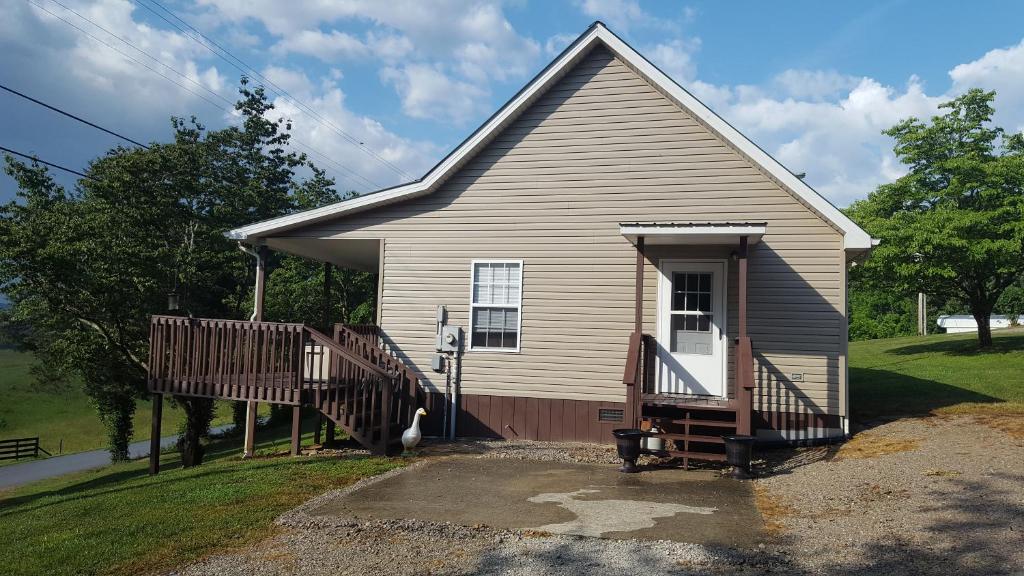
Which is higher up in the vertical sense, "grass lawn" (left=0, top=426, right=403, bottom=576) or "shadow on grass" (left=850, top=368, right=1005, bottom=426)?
"shadow on grass" (left=850, top=368, right=1005, bottom=426)

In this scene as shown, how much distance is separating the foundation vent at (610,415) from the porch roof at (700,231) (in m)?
2.84

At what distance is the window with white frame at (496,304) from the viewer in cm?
1100

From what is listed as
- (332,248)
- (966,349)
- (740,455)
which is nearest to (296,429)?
(332,248)

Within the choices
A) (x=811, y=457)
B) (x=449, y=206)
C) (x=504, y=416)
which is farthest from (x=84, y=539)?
(x=811, y=457)

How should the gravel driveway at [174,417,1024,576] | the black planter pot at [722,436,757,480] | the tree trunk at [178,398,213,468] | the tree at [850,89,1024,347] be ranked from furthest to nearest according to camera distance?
the tree at [850,89,1024,347], the tree trunk at [178,398,213,468], the black planter pot at [722,436,757,480], the gravel driveway at [174,417,1024,576]

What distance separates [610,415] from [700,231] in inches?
132

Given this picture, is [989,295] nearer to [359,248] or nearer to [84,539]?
[359,248]

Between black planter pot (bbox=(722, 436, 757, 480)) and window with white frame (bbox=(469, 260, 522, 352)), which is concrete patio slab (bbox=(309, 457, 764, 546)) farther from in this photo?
window with white frame (bbox=(469, 260, 522, 352))

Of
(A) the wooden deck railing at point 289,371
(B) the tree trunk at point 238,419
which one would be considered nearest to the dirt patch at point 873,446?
(A) the wooden deck railing at point 289,371

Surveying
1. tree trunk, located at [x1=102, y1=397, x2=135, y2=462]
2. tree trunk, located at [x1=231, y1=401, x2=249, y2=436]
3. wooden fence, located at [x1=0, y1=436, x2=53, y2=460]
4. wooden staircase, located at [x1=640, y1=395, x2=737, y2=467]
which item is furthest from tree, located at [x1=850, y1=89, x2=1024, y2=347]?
wooden fence, located at [x1=0, y1=436, x2=53, y2=460]

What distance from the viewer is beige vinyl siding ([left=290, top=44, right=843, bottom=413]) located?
10.1 metres

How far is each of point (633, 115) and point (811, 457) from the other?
18.7 ft

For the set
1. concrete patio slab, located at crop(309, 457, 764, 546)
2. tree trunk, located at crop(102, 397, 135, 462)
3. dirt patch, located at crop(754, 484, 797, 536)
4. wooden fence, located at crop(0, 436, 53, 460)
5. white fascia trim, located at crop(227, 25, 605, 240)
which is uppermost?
white fascia trim, located at crop(227, 25, 605, 240)

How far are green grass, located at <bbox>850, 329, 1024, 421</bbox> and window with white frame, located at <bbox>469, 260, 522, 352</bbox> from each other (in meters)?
6.41
